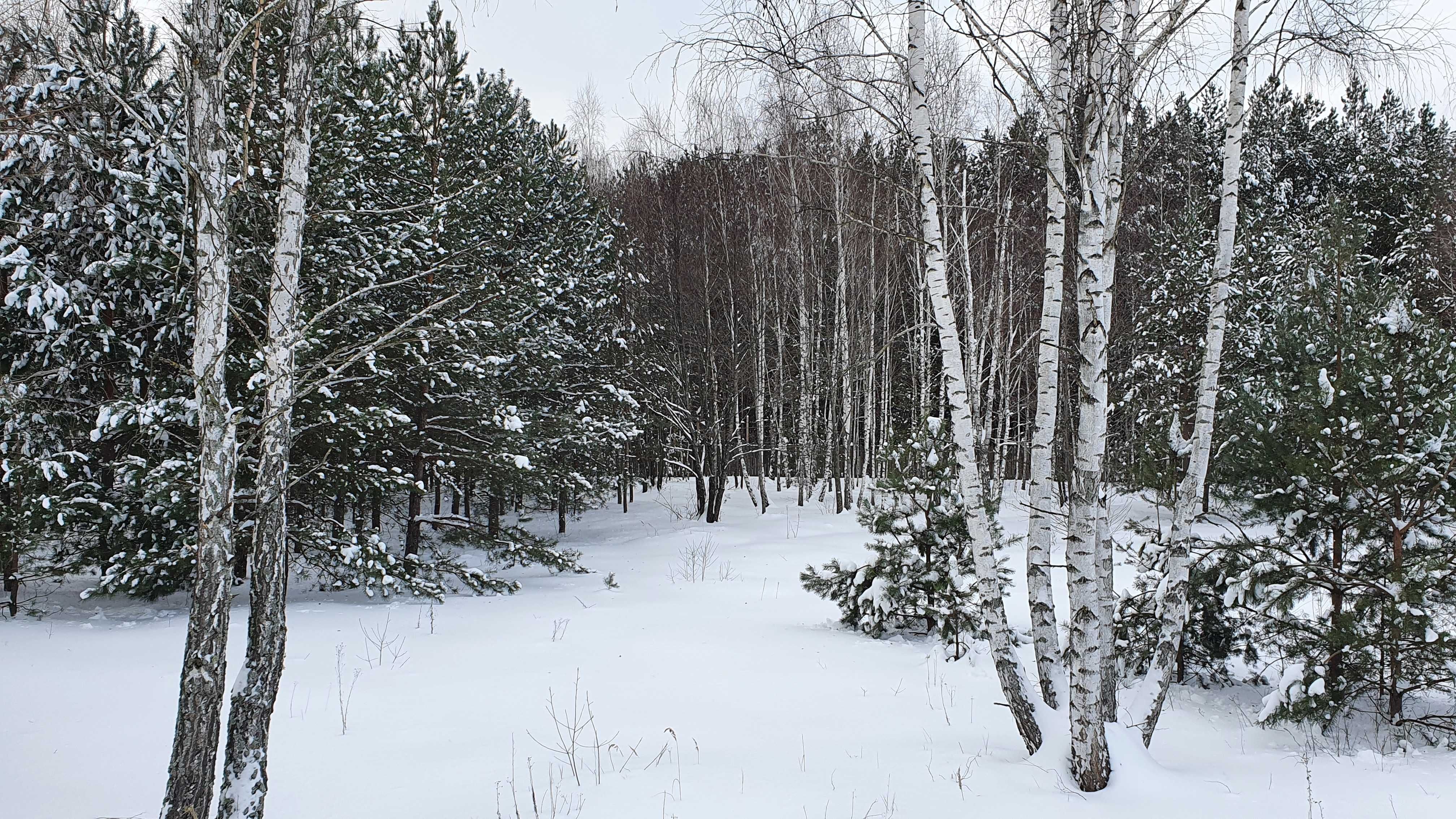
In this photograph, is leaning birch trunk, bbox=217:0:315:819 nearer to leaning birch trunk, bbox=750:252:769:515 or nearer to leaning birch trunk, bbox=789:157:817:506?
leaning birch trunk, bbox=789:157:817:506

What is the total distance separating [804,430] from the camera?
16.9 m

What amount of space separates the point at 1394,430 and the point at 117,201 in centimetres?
1168

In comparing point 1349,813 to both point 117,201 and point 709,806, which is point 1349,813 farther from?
point 117,201

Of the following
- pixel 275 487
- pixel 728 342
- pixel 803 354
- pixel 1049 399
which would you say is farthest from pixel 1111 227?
pixel 728 342

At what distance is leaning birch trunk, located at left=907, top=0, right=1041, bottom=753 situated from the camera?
390 centimetres

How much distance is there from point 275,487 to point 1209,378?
4935 mm

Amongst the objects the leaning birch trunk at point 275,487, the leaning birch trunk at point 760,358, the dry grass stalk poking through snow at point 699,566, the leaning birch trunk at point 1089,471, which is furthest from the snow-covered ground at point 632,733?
the leaning birch trunk at point 760,358

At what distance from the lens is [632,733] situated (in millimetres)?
4734

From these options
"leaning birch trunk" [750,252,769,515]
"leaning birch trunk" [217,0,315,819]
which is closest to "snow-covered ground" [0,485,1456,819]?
"leaning birch trunk" [217,0,315,819]

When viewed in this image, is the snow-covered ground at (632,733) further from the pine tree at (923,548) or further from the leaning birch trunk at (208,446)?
the leaning birch trunk at (208,446)

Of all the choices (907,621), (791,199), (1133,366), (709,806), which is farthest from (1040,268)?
(709,806)

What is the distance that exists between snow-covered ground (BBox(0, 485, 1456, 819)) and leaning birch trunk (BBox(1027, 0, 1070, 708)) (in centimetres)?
53

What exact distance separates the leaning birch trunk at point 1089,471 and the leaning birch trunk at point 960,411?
37 cm

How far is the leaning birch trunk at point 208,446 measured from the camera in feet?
10.2
